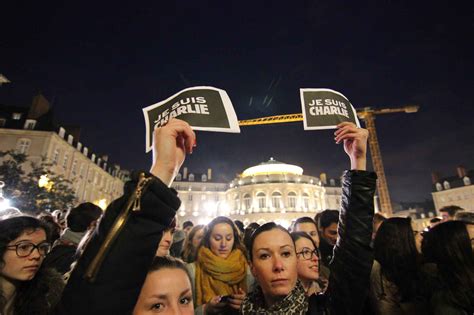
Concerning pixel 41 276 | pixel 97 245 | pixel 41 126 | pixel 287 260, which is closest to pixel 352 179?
pixel 287 260

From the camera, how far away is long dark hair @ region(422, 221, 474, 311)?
8.59 feet

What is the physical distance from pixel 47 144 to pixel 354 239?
38.1 metres

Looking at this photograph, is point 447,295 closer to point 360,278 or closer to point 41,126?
point 360,278

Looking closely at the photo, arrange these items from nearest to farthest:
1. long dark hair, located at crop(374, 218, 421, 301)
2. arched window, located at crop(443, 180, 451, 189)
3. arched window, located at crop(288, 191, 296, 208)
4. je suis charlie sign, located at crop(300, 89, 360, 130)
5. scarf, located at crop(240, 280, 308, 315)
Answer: scarf, located at crop(240, 280, 308, 315) < je suis charlie sign, located at crop(300, 89, 360, 130) < long dark hair, located at crop(374, 218, 421, 301) < arched window, located at crop(288, 191, 296, 208) < arched window, located at crop(443, 180, 451, 189)

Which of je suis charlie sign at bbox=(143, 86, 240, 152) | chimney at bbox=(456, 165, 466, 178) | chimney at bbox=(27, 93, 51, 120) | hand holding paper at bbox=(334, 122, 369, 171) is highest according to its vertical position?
chimney at bbox=(27, 93, 51, 120)

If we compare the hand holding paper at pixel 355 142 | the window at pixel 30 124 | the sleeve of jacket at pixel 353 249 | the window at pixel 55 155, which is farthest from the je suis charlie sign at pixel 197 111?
the window at pixel 30 124

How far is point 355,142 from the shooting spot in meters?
2.35

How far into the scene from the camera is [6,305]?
8.27 feet

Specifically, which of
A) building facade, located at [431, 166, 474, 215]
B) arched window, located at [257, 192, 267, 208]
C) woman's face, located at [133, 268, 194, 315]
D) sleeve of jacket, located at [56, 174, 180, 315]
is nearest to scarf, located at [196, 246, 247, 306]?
woman's face, located at [133, 268, 194, 315]

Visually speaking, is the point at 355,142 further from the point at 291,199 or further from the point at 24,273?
the point at 291,199

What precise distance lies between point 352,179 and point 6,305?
11.4 feet

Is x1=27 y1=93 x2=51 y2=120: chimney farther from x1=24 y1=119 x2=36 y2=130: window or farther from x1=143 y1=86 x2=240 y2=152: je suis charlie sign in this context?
x1=143 y1=86 x2=240 y2=152: je suis charlie sign

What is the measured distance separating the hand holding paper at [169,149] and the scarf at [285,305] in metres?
1.65

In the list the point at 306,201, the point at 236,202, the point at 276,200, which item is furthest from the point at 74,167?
→ the point at 306,201
